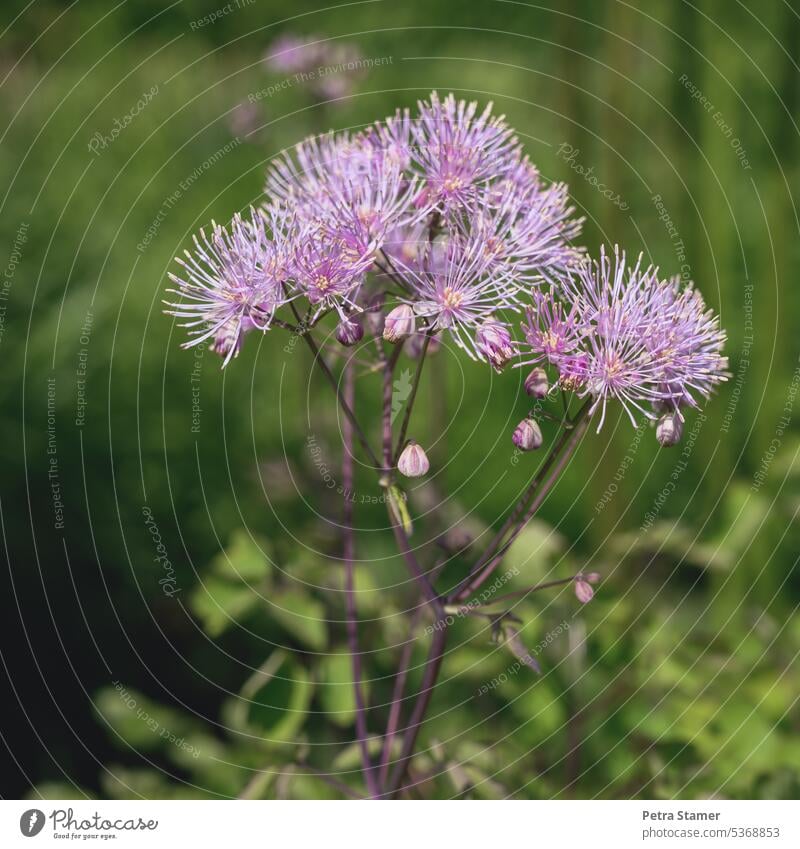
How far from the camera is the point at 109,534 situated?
1676mm

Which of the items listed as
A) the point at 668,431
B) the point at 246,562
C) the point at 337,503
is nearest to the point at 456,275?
the point at 668,431

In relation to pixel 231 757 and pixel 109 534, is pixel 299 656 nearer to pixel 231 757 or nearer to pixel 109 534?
pixel 231 757

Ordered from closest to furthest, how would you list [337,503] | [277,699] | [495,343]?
[495,343] < [277,699] < [337,503]

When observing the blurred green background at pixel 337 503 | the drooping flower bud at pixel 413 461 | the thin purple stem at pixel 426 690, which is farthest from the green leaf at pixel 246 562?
the drooping flower bud at pixel 413 461

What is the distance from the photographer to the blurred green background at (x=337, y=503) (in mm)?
1237

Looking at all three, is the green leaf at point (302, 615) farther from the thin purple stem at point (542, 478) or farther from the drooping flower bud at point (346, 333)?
the drooping flower bud at point (346, 333)

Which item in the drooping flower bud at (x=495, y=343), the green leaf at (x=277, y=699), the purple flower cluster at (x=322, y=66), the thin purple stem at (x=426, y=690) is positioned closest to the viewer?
the drooping flower bud at (x=495, y=343)

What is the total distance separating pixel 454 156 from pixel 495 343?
217 millimetres

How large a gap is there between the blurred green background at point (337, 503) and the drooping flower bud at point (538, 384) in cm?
43

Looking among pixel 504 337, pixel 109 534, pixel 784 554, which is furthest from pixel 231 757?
pixel 784 554

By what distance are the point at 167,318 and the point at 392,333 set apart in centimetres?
143

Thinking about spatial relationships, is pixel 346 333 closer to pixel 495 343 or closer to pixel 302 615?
pixel 495 343

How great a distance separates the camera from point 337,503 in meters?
1.52

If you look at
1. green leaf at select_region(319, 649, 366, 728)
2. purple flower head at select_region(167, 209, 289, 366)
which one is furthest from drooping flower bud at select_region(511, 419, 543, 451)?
green leaf at select_region(319, 649, 366, 728)
